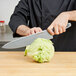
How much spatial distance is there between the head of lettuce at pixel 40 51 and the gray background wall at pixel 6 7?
5.69ft

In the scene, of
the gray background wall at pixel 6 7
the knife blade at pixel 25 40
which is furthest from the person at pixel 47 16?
the gray background wall at pixel 6 7

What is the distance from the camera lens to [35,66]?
1.09m

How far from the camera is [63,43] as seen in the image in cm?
157

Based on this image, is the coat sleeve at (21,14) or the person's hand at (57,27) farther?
the coat sleeve at (21,14)

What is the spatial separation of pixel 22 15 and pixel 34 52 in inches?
21.1

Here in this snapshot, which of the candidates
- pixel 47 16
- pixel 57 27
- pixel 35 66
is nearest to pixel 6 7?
pixel 47 16

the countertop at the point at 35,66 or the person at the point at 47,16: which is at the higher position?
the person at the point at 47,16

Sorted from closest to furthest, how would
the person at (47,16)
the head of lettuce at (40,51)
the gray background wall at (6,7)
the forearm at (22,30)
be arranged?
the head of lettuce at (40,51)
the forearm at (22,30)
the person at (47,16)
the gray background wall at (6,7)

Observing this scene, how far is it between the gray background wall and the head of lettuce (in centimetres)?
173

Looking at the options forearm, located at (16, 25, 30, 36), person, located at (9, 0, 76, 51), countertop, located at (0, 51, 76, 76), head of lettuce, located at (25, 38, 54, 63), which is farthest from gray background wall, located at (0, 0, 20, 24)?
head of lettuce, located at (25, 38, 54, 63)

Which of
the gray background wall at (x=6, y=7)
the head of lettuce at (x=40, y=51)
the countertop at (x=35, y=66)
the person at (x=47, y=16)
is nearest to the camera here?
the countertop at (x=35, y=66)

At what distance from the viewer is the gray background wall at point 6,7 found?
2822mm

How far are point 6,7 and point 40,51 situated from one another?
5.99 ft

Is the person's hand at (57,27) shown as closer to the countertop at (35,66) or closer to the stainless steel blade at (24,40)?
the stainless steel blade at (24,40)
